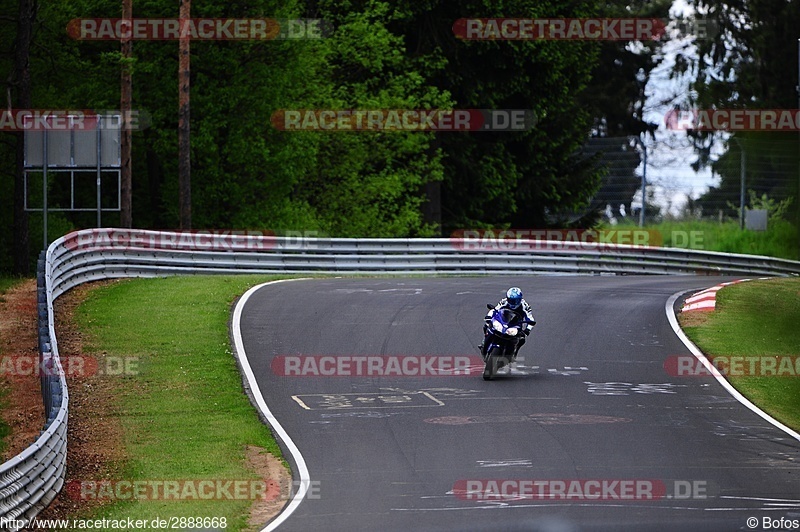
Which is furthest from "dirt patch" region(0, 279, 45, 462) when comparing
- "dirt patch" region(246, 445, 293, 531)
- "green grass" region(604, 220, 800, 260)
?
"green grass" region(604, 220, 800, 260)

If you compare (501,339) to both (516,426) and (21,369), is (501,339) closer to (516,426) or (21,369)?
(516,426)

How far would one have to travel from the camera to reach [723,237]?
45.7 m

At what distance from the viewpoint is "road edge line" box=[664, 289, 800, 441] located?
57.6ft

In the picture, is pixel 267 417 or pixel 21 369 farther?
pixel 21 369

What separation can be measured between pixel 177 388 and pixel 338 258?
13.6 m

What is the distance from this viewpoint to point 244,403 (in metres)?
18.6

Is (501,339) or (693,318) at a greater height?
(501,339)

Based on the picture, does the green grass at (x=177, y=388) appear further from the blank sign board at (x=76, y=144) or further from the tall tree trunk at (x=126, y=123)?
the tall tree trunk at (x=126, y=123)

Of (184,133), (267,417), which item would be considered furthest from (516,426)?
(184,133)

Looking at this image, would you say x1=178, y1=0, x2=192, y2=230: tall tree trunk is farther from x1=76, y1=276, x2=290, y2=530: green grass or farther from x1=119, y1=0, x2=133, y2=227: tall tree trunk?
x1=76, y1=276, x2=290, y2=530: green grass

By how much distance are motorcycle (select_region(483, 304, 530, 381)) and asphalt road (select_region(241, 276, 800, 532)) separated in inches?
12.1

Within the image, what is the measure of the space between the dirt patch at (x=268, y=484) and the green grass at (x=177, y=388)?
12 cm

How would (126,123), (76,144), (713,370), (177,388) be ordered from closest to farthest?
(177,388)
(713,370)
(76,144)
(126,123)

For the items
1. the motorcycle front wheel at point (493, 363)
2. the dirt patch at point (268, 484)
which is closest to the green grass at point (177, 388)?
the dirt patch at point (268, 484)
